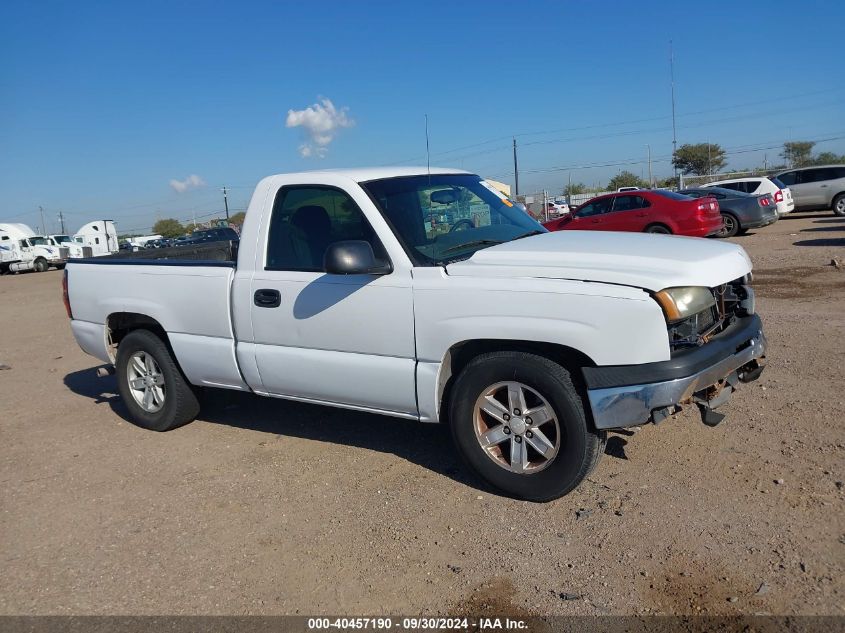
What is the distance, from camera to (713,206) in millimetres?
15453

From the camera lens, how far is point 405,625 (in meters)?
3.00

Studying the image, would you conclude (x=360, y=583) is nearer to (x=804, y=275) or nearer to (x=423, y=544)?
(x=423, y=544)

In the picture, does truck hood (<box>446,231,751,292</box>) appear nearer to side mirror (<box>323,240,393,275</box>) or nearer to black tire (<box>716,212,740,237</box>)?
side mirror (<box>323,240,393,275</box>)

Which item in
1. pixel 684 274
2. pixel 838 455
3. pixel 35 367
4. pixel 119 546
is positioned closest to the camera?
pixel 684 274

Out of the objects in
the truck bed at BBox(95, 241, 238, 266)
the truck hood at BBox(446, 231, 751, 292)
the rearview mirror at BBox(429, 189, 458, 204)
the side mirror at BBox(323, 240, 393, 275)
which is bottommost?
the truck hood at BBox(446, 231, 751, 292)

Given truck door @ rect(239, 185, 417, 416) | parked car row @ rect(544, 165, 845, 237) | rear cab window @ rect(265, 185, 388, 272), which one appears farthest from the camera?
parked car row @ rect(544, 165, 845, 237)

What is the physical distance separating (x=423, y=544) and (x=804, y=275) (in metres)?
9.56

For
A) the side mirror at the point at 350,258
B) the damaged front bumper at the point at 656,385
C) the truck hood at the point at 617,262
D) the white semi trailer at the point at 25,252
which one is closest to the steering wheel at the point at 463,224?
the truck hood at the point at 617,262

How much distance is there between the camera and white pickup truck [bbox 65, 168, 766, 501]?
3539mm

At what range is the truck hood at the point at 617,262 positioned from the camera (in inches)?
140

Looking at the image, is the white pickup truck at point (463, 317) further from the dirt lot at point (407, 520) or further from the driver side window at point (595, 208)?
the driver side window at point (595, 208)

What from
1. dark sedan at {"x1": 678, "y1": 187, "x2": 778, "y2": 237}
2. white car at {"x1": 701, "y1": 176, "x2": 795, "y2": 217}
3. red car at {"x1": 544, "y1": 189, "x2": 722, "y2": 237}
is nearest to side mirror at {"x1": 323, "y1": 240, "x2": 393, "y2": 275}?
red car at {"x1": 544, "y1": 189, "x2": 722, "y2": 237}

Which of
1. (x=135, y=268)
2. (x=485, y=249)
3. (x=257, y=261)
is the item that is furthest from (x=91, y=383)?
(x=485, y=249)

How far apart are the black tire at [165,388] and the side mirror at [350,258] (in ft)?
7.23
